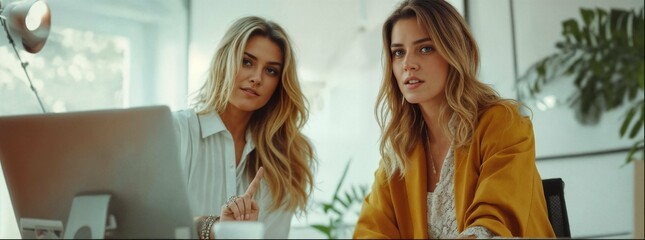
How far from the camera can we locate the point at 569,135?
290 cm

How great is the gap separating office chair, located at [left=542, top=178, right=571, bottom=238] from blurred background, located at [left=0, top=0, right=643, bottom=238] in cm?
104

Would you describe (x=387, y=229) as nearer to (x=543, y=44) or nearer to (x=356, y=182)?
(x=543, y=44)

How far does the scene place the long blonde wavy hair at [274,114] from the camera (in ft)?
7.57

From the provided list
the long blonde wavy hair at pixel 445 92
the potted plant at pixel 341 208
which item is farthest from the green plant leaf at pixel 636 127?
the potted plant at pixel 341 208

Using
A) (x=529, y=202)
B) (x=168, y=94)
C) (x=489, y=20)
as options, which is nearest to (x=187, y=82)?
(x=168, y=94)

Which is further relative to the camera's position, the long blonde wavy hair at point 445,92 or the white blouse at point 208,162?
the white blouse at point 208,162

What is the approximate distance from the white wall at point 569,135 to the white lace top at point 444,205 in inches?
48.9

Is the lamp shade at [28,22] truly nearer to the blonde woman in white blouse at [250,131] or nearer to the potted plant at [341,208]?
the blonde woman in white blouse at [250,131]

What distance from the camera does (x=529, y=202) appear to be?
1.55 metres

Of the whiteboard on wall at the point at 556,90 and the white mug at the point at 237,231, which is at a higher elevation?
the whiteboard on wall at the point at 556,90

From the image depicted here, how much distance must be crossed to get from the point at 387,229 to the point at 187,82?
70.0 inches

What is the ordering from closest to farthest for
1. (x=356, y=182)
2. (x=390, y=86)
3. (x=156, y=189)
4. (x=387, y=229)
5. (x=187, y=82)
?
(x=156, y=189), (x=387, y=229), (x=390, y=86), (x=187, y=82), (x=356, y=182)

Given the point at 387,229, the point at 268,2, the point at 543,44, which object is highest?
the point at 268,2

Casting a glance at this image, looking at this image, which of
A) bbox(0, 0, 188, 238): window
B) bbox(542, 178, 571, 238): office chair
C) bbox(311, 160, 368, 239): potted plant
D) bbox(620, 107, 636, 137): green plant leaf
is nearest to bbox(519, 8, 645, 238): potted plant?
bbox(620, 107, 636, 137): green plant leaf
